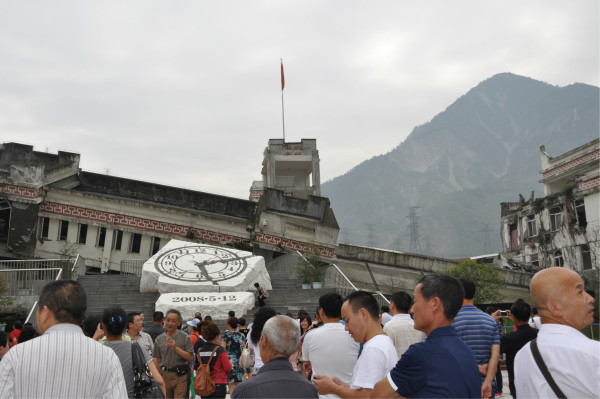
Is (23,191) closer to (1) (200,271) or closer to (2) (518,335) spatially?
(1) (200,271)

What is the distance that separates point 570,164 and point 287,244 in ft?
75.6

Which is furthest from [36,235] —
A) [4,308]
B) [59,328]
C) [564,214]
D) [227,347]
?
[564,214]

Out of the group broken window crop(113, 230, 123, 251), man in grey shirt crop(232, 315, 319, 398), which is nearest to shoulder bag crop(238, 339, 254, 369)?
man in grey shirt crop(232, 315, 319, 398)

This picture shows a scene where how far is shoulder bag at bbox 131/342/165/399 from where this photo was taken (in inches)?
223

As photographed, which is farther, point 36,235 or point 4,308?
point 36,235

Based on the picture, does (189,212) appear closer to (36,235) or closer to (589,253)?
(36,235)

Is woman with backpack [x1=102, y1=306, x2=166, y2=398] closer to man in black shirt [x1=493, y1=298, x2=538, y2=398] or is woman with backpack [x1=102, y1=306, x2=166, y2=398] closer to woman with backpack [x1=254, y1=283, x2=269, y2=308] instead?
man in black shirt [x1=493, y1=298, x2=538, y2=398]

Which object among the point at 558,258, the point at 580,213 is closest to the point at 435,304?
the point at 580,213

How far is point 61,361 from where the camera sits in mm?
3691

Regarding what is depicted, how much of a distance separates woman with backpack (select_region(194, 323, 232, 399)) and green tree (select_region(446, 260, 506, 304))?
58.2 ft

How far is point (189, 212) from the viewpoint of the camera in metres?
28.4

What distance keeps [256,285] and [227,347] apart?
984 cm

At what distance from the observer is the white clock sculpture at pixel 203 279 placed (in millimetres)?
17969

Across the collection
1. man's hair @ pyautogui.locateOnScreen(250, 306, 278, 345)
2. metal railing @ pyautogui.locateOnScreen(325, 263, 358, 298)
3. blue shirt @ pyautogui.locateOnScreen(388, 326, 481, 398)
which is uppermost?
metal railing @ pyautogui.locateOnScreen(325, 263, 358, 298)
